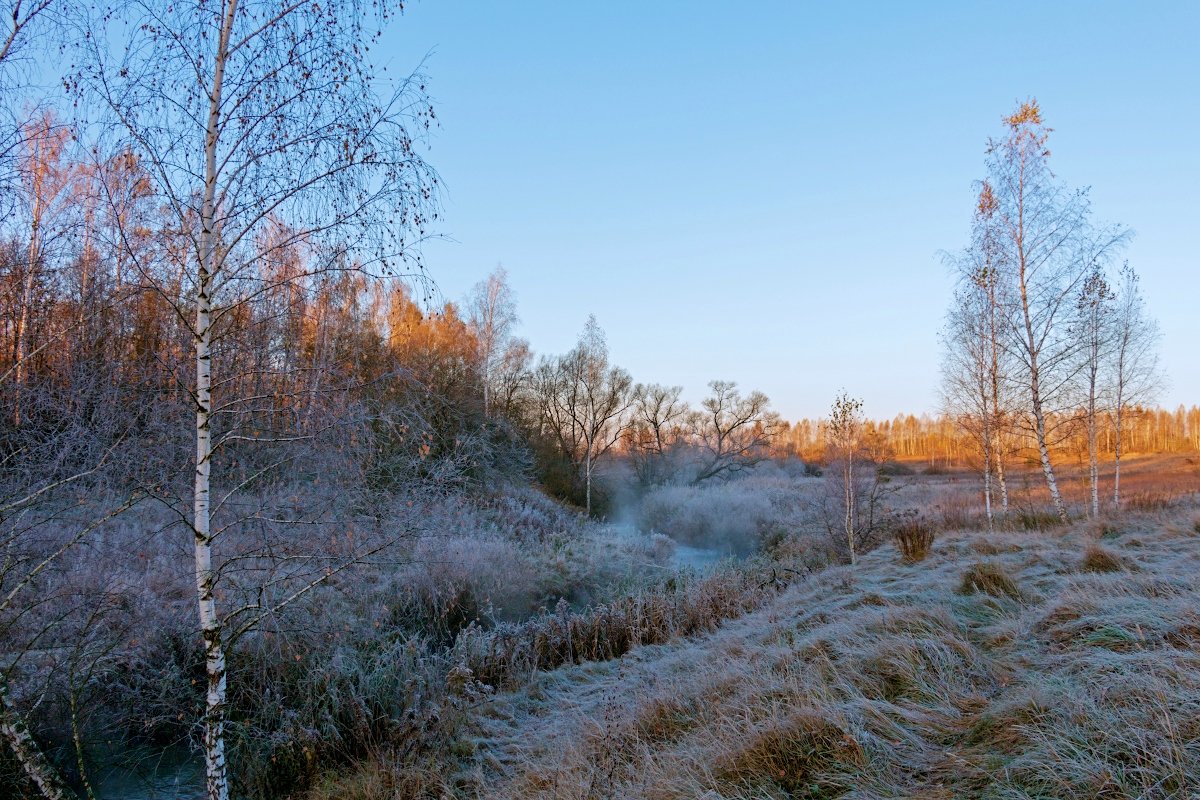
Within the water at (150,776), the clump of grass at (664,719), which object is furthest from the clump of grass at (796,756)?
the water at (150,776)

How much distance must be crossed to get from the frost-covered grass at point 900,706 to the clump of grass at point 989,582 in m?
0.02

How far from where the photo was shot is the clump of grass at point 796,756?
119 inches

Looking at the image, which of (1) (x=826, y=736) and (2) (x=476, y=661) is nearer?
(1) (x=826, y=736)

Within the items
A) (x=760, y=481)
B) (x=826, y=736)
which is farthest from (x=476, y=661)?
Result: (x=760, y=481)

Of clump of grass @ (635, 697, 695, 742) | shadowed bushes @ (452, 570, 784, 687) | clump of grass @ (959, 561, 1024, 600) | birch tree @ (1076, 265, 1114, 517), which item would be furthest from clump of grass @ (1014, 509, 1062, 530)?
clump of grass @ (635, 697, 695, 742)

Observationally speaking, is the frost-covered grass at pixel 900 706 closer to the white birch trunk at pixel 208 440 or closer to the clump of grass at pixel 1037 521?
the white birch trunk at pixel 208 440

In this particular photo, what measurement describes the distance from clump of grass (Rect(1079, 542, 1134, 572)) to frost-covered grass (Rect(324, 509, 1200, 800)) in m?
0.02

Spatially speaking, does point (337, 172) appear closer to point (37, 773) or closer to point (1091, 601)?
point (37, 773)

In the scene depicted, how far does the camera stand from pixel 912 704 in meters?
3.54

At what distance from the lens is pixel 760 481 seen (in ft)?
98.0

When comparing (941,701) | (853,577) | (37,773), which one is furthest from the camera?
(853,577)

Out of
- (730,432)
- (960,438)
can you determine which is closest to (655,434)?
(730,432)

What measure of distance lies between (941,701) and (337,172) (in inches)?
195

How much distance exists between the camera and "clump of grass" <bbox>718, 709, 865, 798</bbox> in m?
3.04
